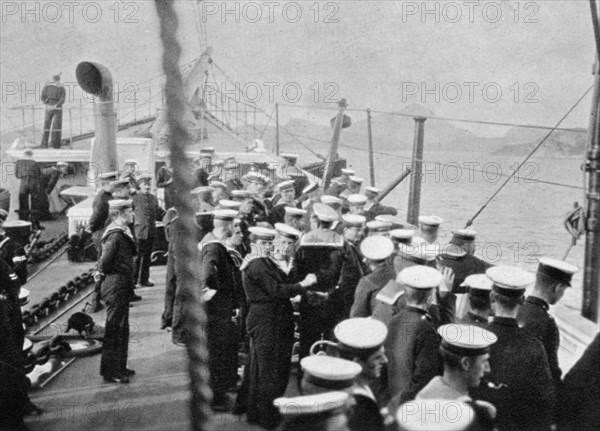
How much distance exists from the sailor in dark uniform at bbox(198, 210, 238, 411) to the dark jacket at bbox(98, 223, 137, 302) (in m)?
0.74

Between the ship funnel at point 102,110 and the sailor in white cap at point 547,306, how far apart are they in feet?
26.5

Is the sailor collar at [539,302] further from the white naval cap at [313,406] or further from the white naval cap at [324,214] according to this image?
the white naval cap at [324,214]

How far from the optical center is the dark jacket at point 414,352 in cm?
294

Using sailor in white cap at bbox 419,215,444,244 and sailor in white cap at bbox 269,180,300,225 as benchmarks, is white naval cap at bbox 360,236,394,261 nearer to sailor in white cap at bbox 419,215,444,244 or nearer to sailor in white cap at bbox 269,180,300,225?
sailor in white cap at bbox 419,215,444,244

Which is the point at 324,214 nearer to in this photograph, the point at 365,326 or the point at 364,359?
the point at 365,326

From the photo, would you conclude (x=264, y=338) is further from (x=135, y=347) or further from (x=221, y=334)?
(x=135, y=347)

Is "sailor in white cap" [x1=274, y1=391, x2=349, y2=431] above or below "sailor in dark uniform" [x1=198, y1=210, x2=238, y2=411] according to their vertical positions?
above

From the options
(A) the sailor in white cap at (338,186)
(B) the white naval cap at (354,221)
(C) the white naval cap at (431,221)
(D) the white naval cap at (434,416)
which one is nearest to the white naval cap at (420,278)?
(D) the white naval cap at (434,416)

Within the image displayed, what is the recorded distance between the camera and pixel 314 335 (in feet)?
15.8

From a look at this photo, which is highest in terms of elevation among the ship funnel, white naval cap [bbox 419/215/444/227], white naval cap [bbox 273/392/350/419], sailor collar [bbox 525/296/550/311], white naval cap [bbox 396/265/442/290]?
the ship funnel

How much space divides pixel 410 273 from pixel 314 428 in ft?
4.73

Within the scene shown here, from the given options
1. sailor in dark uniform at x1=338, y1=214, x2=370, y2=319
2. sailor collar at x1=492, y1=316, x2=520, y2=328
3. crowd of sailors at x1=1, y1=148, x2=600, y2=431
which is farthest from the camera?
sailor in dark uniform at x1=338, y1=214, x2=370, y2=319

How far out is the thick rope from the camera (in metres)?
0.87

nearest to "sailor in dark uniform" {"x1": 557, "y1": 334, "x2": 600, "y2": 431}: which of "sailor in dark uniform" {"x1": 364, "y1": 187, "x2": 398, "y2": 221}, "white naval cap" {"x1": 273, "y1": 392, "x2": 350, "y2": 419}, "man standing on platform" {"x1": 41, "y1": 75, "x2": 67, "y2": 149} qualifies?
"white naval cap" {"x1": 273, "y1": 392, "x2": 350, "y2": 419}
